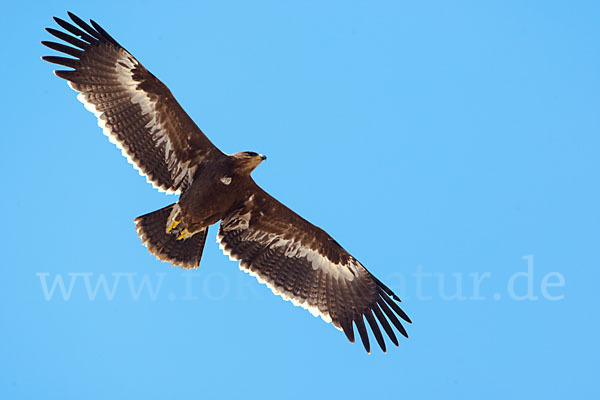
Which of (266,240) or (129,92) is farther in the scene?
(266,240)

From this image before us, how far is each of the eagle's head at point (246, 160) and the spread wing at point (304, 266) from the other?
0.68m

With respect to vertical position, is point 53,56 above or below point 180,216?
above

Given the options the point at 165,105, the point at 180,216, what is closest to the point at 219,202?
the point at 180,216

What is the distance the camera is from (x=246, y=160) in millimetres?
11211

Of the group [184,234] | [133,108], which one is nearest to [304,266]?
[184,234]

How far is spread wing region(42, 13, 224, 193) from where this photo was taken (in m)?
11.2

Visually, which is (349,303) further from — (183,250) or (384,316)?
(183,250)

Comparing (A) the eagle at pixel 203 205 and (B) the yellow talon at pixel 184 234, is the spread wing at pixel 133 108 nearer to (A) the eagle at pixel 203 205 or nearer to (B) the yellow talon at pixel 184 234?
(A) the eagle at pixel 203 205

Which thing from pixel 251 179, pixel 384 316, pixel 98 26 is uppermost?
pixel 98 26

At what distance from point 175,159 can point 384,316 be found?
3586 mm

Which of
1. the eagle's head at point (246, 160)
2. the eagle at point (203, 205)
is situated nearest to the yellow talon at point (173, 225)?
the eagle at point (203, 205)

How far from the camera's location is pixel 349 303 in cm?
1201

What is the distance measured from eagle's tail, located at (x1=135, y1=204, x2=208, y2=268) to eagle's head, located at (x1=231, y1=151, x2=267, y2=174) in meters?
1.02

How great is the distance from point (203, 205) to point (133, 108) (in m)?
1.62
